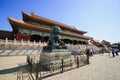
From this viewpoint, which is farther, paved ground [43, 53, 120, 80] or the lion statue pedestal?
the lion statue pedestal

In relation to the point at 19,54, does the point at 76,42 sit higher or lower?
higher

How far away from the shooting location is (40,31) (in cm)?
1997

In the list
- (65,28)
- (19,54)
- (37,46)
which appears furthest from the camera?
(65,28)

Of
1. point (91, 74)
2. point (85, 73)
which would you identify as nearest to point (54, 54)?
point (85, 73)

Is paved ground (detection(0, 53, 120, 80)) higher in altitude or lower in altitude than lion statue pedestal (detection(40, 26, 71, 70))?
lower

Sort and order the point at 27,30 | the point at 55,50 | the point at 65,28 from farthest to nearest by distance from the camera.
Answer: the point at 65,28 → the point at 27,30 → the point at 55,50

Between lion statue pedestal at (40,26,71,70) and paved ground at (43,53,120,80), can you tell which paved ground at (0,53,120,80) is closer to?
paved ground at (43,53,120,80)

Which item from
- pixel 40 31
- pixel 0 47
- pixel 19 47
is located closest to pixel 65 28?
pixel 40 31

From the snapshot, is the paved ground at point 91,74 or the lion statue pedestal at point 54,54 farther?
the lion statue pedestal at point 54,54

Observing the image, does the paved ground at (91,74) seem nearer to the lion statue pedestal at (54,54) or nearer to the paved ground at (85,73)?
the paved ground at (85,73)

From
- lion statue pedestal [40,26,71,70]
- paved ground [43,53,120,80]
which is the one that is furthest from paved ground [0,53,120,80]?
lion statue pedestal [40,26,71,70]

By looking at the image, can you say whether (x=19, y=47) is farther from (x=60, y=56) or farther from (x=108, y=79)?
(x=108, y=79)

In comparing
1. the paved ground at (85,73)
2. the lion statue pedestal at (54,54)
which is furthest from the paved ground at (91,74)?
the lion statue pedestal at (54,54)

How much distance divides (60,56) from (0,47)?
10.3m
